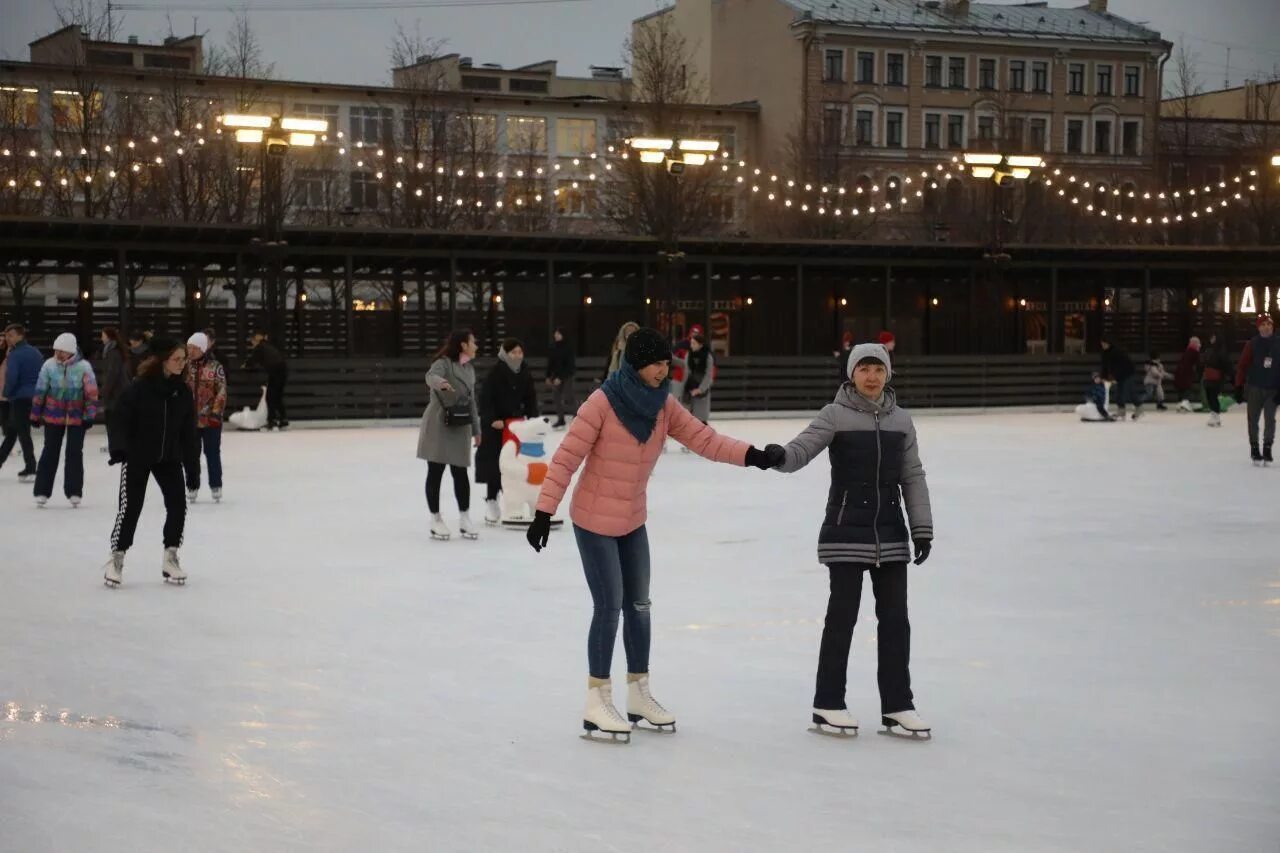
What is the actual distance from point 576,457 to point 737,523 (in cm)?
770

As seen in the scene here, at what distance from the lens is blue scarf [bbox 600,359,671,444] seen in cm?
680

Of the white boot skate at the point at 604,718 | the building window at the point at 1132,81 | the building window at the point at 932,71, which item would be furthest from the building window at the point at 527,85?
the white boot skate at the point at 604,718

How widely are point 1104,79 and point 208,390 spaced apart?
7031cm

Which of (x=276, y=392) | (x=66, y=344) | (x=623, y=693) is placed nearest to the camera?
(x=623, y=693)

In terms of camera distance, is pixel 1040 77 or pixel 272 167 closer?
pixel 272 167

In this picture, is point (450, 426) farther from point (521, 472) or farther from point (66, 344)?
point (66, 344)

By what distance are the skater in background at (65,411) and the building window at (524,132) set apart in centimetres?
4795

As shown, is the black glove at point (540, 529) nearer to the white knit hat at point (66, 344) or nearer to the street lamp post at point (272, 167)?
the white knit hat at point (66, 344)

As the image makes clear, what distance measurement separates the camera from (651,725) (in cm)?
690

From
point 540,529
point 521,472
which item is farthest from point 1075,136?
point 540,529

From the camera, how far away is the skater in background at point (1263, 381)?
19.7m

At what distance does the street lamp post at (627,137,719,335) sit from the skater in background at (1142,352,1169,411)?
8909 millimetres

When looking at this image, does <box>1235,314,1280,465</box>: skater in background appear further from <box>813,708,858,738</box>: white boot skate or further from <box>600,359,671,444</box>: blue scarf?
<box>600,359,671,444</box>: blue scarf

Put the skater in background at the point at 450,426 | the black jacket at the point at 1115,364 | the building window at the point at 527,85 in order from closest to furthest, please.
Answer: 1. the skater in background at the point at 450,426
2. the black jacket at the point at 1115,364
3. the building window at the point at 527,85
